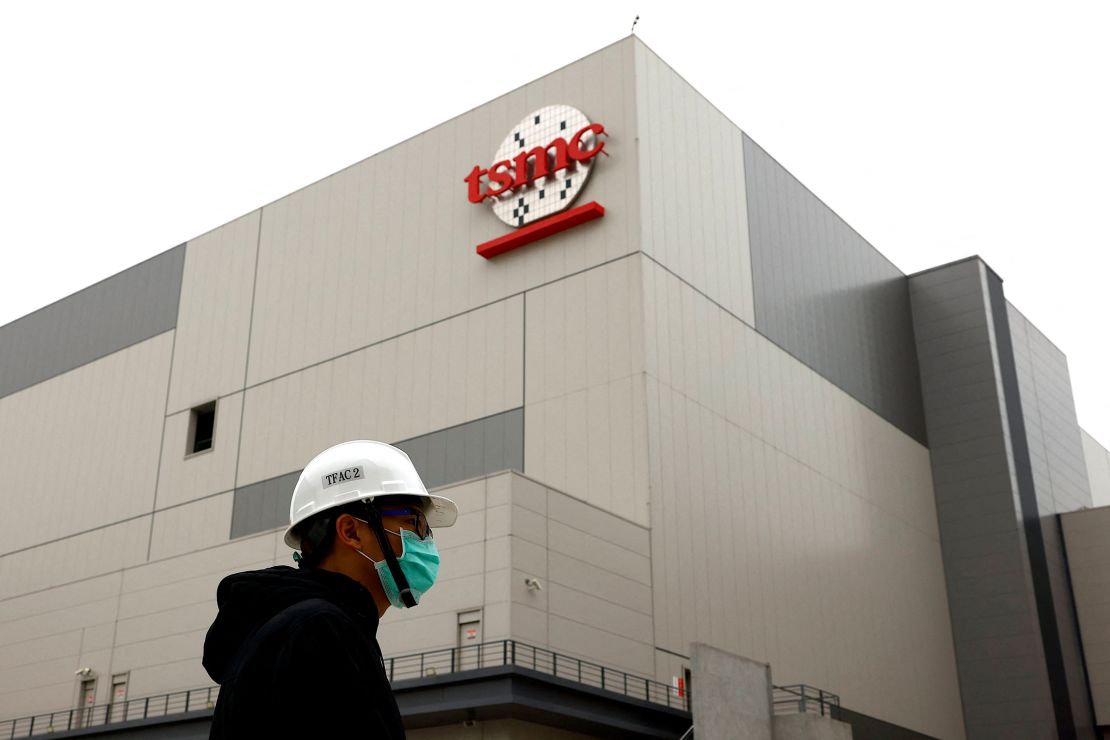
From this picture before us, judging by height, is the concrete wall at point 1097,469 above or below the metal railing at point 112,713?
above

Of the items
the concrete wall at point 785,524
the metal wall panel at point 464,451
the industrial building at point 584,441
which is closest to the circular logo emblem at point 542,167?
the industrial building at point 584,441

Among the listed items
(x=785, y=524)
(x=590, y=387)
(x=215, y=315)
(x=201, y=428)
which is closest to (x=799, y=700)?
(x=785, y=524)

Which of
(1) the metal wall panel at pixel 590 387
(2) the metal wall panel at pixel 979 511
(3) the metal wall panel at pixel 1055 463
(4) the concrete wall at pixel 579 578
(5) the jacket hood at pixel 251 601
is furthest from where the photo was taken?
(3) the metal wall panel at pixel 1055 463

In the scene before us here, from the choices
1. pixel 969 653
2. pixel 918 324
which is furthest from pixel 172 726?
Result: pixel 918 324

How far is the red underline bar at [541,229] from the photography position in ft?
108

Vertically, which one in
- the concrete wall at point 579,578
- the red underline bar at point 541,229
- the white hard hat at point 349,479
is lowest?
the white hard hat at point 349,479

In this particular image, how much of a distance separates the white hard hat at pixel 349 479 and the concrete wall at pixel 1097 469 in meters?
52.3

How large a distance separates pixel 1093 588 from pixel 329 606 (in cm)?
4382

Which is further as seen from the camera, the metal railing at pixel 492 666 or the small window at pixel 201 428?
the small window at pixel 201 428

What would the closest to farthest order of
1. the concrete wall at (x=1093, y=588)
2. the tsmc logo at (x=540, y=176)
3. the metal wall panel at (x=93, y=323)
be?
the tsmc logo at (x=540, y=176) < the concrete wall at (x=1093, y=588) < the metal wall panel at (x=93, y=323)

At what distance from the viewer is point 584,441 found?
31.2m

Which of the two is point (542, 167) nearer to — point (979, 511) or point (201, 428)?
point (201, 428)

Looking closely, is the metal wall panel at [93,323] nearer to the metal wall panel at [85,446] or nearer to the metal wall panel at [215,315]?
the metal wall panel at [85,446]

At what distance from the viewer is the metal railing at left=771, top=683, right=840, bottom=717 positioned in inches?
1220
